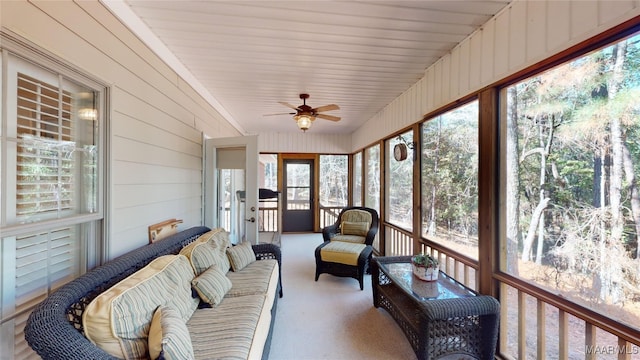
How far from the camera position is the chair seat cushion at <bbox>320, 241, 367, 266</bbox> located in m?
3.23

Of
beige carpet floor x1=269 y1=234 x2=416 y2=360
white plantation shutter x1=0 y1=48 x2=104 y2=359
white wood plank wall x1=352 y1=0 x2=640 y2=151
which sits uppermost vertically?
white wood plank wall x1=352 y1=0 x2=640 y2=151

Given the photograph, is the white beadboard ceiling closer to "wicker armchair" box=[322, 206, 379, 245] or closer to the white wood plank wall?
the white wood plank wall

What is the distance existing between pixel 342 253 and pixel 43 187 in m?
2.82

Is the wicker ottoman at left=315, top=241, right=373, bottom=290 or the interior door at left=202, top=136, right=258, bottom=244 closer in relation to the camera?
the interior door at left=202, top=136, right=258, bottom=244

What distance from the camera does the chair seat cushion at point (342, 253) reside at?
3.23m

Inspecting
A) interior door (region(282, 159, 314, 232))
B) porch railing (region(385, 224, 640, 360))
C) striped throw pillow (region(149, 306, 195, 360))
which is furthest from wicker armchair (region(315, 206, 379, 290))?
interior door (region(282, 159, 314, 232))

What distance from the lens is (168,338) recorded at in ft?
3.53

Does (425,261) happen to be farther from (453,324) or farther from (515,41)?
(515,41)

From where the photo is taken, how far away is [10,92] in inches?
42.3

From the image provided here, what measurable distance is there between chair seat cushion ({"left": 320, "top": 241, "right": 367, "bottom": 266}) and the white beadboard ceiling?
2.22 m

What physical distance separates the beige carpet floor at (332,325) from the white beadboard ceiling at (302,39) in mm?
2685

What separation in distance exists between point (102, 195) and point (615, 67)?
3069 millimetres

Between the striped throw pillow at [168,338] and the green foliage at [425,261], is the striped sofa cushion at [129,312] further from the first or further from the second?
the green foliage at [425,261]

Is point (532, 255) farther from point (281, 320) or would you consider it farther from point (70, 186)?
point (70, 186)
